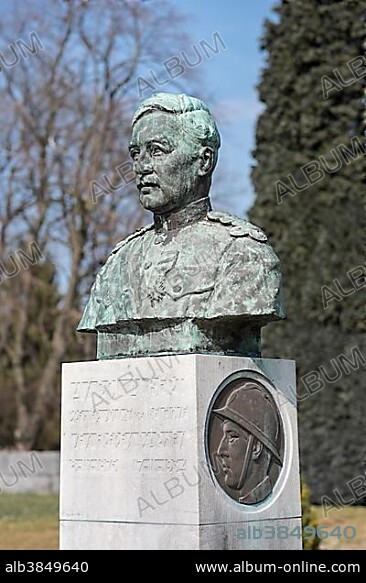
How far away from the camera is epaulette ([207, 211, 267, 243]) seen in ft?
20.2

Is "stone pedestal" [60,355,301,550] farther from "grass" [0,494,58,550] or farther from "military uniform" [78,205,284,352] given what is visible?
"grass" [0,494,58,550]

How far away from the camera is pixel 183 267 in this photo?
6.07 m

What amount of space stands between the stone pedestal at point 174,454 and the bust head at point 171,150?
102 cm

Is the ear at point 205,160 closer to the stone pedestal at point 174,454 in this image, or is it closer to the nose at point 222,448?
the stone pedestal at point 174,454

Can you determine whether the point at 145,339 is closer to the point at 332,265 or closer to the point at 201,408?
the point at 201,408

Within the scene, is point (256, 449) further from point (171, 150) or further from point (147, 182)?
point (171, 150)

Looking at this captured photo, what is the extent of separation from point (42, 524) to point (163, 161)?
31.6ft

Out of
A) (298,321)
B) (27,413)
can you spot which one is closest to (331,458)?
(298,321)

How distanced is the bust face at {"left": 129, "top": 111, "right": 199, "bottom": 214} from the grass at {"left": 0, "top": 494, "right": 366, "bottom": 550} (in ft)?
20.8

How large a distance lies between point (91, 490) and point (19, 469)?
53.7ft

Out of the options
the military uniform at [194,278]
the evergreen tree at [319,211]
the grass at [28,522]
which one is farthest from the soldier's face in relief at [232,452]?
the evergreen tree at [319,211]

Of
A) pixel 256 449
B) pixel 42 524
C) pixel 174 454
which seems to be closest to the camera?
pixel 174 454
